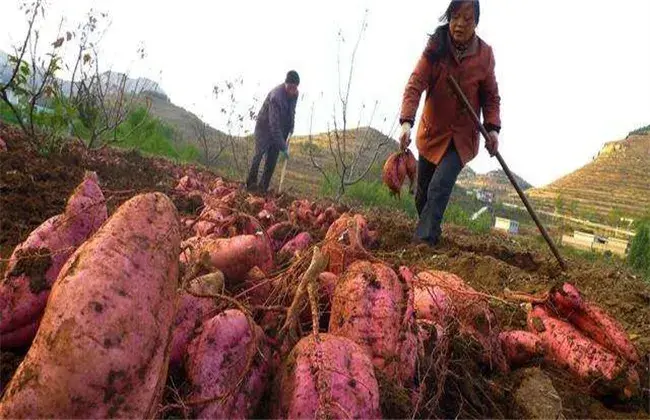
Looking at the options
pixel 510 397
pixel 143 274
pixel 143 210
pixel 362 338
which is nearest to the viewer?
pixel 143 274

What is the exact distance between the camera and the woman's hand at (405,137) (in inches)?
149

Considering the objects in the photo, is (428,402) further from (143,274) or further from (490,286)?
(490,286)

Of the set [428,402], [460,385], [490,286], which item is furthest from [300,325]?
[490,286]

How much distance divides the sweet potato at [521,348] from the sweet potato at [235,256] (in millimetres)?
1012

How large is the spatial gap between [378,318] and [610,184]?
60.4 meters

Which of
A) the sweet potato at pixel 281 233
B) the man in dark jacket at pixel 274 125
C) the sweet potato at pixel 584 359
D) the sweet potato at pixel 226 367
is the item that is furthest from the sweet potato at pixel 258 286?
the man in dark jacket at pixel 274 125

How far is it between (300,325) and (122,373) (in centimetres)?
62

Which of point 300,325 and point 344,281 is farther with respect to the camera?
point 344,281

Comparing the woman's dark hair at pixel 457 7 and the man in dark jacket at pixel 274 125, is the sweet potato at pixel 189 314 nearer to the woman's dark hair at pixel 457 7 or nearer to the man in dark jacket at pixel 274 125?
the woman's dark hair at pixel 457 7

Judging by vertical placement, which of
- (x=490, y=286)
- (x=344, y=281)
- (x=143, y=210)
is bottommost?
(x=490, y=286)

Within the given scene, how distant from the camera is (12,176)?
3.54 meters

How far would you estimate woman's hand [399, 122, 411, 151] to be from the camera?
12.4 ft

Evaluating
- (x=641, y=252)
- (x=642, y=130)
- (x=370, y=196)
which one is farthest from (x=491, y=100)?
(x=642, y=130)

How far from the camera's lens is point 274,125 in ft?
28.6
